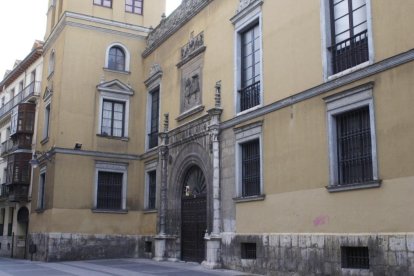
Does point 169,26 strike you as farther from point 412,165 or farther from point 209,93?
point 412,165

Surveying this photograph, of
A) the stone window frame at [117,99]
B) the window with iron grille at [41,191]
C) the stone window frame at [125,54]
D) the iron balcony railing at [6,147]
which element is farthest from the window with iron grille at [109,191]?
the iron balcony railing at [6,147]

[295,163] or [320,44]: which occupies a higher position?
[320,44]

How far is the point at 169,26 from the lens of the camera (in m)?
22.8

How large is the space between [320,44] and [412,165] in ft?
14.6

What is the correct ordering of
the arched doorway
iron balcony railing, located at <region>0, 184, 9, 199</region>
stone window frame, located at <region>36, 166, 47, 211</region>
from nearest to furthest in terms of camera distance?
the arched doorway
stone window frame, located at <region>36, 166, 47, 211</region>
iron balcony railing, located at <region>0, 184, 9, 199</region>

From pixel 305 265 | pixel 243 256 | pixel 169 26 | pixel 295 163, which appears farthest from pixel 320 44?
pixel 169 26

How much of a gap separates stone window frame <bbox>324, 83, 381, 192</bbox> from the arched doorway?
6.93 metres

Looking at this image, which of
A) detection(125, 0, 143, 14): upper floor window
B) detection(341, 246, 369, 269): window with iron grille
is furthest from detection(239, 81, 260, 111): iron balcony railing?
detection(125, 0, 143, 14): upper floor window

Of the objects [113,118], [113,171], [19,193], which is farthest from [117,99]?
[19,193]

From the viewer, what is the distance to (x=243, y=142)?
1652cm

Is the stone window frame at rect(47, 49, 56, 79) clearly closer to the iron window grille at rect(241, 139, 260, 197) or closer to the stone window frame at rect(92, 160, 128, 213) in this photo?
the stone window frame at rect(92, 160, 128, 213)

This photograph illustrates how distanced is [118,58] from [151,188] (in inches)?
268

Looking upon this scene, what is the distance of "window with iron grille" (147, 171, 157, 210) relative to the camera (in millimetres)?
23311

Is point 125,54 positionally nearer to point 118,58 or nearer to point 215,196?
point 118,58
